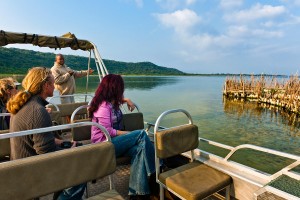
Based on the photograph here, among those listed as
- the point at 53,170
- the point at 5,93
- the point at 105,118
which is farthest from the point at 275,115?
the point at 53,170

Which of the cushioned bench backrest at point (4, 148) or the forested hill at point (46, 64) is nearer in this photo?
the cushioned bench backrest at point (4, 148)

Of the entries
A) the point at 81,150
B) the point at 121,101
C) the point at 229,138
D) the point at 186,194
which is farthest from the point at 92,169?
the point at 229,138

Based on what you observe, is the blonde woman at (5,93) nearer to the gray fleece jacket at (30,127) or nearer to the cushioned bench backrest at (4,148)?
the cushioned bench backrest at (4,148)

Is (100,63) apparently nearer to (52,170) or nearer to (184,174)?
(184,174)

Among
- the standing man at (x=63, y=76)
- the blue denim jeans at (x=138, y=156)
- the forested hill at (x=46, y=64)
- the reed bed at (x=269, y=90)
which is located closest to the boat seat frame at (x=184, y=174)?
the blue denim jeans at (x=138, y=156)

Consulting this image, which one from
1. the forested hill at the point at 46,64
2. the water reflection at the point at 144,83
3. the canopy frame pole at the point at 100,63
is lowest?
the water reflection at the point at 144,83

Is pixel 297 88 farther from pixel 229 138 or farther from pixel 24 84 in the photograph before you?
pixel 24 84

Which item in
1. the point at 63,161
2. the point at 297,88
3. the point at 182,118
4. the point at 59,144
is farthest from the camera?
the point at 297,88

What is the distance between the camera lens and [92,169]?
1958 mm

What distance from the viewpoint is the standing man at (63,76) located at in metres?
6.07

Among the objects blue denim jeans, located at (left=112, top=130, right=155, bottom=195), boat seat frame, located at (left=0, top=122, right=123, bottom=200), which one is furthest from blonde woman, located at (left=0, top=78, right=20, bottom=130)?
boat seat frame, located at (left=0, top=122, right=123, bottom=200)

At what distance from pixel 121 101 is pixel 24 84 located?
122 centimetres

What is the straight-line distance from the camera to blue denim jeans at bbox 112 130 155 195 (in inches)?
101

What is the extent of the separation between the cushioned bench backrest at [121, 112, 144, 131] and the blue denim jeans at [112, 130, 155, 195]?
96 cm
